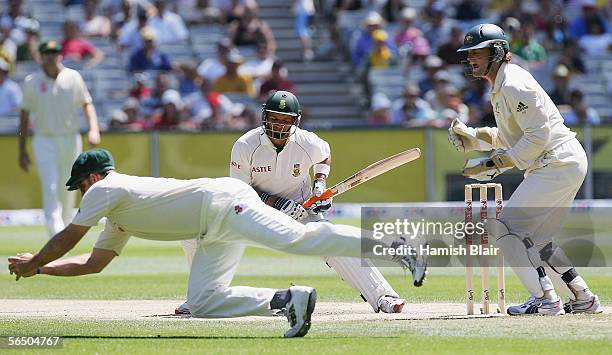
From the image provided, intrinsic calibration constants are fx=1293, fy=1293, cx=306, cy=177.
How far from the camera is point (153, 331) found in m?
8.92

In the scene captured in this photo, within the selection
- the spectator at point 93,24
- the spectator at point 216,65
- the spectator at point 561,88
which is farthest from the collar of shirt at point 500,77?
the spectator at point 93,24

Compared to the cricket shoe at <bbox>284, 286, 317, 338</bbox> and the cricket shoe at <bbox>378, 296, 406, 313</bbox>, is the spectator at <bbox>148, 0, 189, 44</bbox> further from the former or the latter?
the cricket shoe at <bbox>284, 286, 317, 338</bbox>

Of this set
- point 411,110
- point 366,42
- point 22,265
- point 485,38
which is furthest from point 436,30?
point 22,265

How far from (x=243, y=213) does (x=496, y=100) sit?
2.25m

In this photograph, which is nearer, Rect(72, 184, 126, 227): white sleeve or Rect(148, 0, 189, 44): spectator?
Rect(72, 184, 126, 227): white sleeve

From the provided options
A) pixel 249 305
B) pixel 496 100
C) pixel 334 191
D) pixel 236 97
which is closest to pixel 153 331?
pixel 249 305

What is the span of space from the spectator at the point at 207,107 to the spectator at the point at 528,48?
5.22m

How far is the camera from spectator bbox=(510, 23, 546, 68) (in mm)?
23031

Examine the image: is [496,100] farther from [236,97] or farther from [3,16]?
[3,16]

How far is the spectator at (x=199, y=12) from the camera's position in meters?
25.0

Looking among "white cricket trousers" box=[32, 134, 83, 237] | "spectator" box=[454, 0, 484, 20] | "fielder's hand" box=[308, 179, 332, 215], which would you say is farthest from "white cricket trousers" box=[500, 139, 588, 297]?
"spectator" box=[454, 0, 484, 20]

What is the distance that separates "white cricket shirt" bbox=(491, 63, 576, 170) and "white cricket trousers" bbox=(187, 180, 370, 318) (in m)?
1.60

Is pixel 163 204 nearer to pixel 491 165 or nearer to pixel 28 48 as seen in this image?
pixel 491 165

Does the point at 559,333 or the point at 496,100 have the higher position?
the point at 496,100
